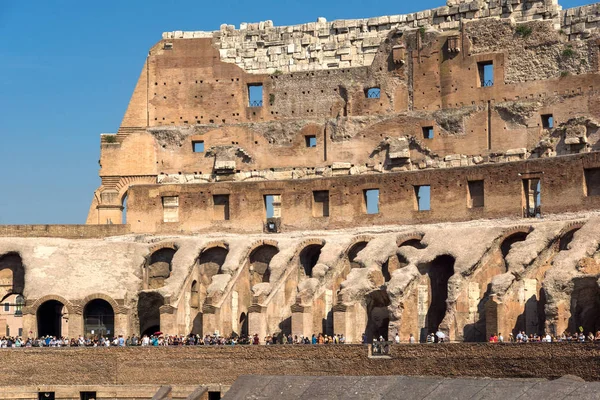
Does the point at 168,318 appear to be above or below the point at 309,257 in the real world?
below

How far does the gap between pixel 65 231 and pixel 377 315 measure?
13.4m

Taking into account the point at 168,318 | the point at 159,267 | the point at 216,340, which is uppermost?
the point at 159,267

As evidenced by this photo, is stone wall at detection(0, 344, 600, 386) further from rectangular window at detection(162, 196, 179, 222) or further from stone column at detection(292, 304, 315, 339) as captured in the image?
rectangular window at detection(162, 196, 179, 222)

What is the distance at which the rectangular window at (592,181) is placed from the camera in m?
44.9

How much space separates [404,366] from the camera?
131 ft

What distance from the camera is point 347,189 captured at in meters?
49.7

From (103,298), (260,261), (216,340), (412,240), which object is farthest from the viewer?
(260,261)

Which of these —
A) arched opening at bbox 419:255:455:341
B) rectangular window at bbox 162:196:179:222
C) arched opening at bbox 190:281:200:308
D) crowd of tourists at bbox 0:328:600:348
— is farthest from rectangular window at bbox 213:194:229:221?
arched opening at bbox 419:255:455:341

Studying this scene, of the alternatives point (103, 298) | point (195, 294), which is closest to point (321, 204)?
point (195, 294)

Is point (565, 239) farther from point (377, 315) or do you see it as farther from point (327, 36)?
point (327, 36)

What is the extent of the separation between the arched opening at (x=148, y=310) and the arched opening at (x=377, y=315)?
8258 mm

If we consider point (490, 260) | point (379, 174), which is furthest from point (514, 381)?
point (379, 174)

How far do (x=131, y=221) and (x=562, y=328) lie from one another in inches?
750

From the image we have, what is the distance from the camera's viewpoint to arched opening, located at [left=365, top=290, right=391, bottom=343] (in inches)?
1761
